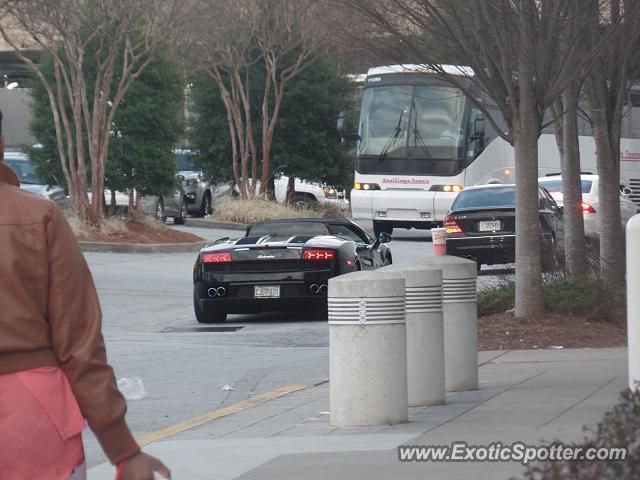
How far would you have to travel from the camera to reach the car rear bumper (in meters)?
21.7

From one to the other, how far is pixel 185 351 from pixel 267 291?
2.23 meters

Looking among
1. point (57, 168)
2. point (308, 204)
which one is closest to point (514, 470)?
point (57, 168)

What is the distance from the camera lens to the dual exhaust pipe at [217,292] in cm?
1575

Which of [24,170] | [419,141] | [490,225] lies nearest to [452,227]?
[490,225]

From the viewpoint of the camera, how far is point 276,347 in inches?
548

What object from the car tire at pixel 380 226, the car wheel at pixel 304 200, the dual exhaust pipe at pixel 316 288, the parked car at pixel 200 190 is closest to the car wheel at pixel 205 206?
the parked car at pixel 200 190

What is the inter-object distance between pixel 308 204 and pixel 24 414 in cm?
3710

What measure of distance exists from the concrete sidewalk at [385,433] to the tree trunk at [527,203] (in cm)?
238

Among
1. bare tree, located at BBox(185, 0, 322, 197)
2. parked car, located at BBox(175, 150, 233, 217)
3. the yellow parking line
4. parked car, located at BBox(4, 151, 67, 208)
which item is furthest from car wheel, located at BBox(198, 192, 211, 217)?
the yellow parking line

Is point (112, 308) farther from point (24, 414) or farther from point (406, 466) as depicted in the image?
point (24, 414)

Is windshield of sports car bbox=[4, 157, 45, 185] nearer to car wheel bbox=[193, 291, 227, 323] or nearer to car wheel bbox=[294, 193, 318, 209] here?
car wheel bbox=[294, 193, 318, 209]

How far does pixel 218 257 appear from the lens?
15.8 metres

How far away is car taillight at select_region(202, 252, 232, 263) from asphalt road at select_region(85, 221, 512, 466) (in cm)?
88

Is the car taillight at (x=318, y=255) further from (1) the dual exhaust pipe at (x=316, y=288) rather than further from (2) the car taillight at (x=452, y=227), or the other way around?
(2) the car taillight at (x=452, y=227)
